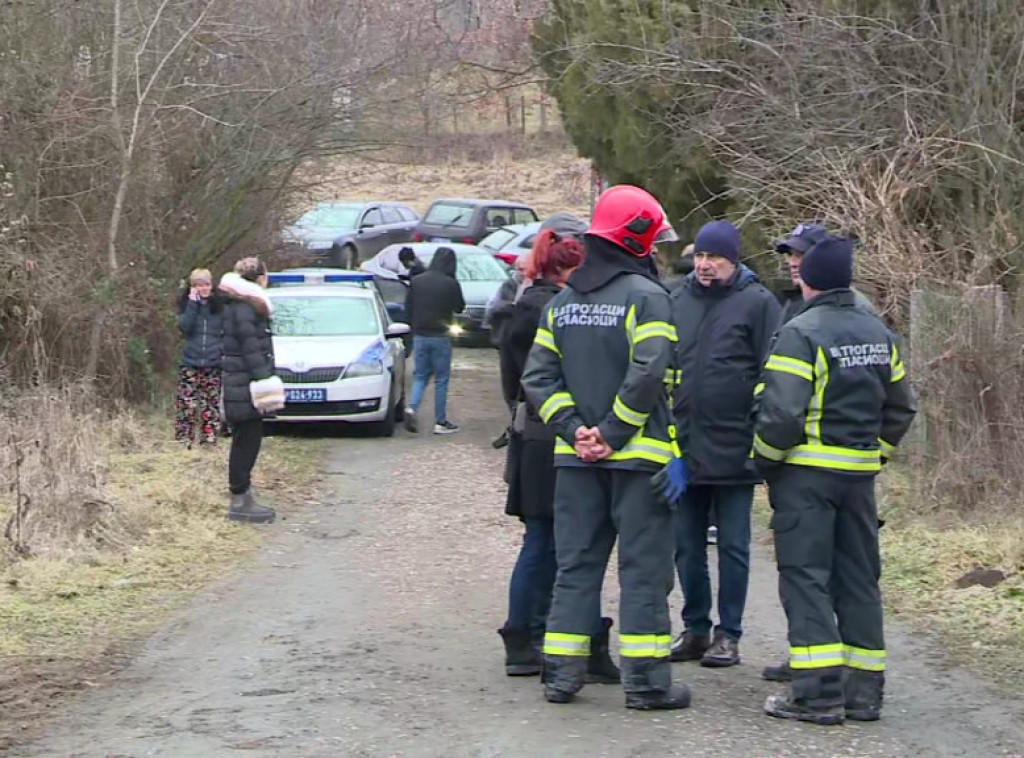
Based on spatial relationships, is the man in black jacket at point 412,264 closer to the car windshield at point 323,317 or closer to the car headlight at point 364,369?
the car windshield at point 323,317

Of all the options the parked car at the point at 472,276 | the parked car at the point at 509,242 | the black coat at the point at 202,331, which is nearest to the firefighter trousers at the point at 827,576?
the black coat at the point at 202,331

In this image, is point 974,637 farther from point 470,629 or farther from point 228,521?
point 228,521

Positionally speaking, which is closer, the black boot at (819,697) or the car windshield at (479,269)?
the black boot at (819,697)

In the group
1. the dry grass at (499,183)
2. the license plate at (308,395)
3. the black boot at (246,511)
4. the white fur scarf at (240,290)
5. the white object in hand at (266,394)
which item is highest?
the dry grass at (499,183)

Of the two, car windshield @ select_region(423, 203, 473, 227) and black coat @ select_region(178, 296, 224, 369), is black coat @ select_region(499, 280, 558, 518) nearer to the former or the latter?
black coat @ select_region(178, 296, 224, 369)

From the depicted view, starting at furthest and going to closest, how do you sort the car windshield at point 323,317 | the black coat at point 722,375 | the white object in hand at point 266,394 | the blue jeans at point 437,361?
1. the car windshield at point 323,317
2. the blue jeans at point 437,361
3. the white object in hand at point 266,394
4. the black coat at point 722,375

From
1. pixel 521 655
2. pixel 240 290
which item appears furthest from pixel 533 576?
pixel 240 290

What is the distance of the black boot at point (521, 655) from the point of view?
7.25m

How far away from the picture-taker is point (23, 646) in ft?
25.7

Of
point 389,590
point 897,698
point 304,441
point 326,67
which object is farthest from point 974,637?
point 326,67

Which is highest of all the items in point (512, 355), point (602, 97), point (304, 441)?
point (602, 97)

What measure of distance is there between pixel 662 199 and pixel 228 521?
25.1ft

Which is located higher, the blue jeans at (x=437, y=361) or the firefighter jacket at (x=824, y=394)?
the firefighter jacket at (x=824, y=394)

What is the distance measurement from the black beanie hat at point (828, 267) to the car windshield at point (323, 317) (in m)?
10.7
